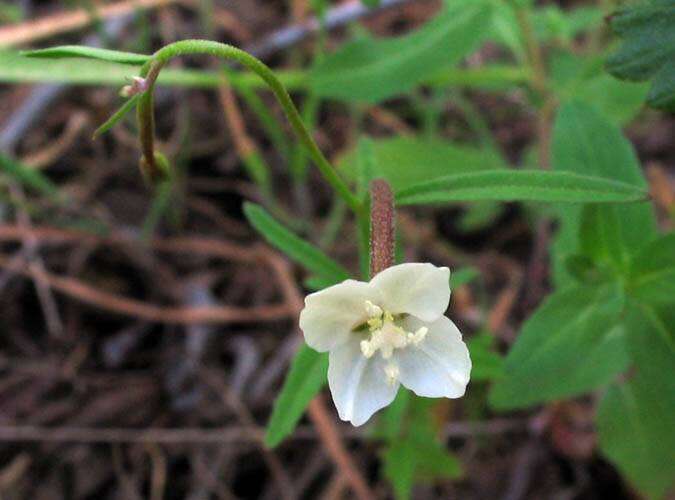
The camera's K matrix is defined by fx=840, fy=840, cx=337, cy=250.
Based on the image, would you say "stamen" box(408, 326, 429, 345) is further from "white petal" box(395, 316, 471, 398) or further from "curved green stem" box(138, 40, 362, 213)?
"curved green stem" box(138, 40, 362, 213)

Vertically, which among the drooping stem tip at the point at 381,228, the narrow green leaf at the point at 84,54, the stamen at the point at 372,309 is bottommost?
the stamen at the point at 372,309

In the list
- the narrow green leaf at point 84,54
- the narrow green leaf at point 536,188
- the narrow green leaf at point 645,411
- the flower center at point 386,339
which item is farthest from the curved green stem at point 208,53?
the narrow green leaf at point 645,411

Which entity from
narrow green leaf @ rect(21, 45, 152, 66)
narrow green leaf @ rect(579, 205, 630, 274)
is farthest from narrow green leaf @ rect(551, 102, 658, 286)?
narrow green leaf @ rect(21, 45, 152, 66)

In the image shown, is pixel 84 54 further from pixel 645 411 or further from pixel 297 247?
pixel 645 411

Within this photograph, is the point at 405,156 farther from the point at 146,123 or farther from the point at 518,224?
the point at 146,123

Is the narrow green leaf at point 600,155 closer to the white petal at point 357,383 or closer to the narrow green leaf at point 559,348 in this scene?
the narrow green leaf at point 559,348

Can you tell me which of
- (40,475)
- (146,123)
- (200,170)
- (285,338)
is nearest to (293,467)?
(285,338)
